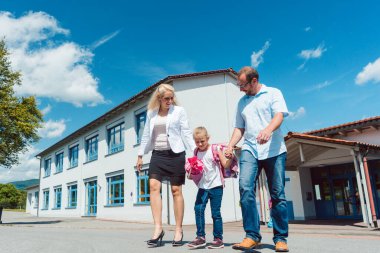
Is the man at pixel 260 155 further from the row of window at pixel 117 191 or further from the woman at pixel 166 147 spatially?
the row of window at pixel 117 191

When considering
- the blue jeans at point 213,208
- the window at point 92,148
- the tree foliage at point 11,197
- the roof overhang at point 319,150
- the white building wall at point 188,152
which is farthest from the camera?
the tree foliage at point 11,197

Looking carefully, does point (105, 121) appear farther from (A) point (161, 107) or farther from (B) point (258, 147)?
(B) point (258, 147)

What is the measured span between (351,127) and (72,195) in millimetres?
20575

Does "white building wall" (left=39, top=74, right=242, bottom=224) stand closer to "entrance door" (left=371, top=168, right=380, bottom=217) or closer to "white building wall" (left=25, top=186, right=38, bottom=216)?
"entrance door" (left=371, top=168, right=380, bottom=217)

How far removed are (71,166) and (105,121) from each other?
744 centimetres

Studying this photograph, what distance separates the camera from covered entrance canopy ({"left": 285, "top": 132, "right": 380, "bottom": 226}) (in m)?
9.36

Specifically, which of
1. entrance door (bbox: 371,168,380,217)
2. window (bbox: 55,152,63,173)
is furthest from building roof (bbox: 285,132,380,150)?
window (bbox: 55,152,63,173)

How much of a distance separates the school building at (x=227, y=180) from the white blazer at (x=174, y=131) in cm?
707

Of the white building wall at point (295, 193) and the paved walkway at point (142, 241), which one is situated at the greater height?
the white building wall at point (295, 193)

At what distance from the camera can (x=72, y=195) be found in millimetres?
25469

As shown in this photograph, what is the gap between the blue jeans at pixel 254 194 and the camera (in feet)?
Result: 10.5

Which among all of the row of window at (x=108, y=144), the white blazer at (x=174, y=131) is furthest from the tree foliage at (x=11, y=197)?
the white blazer at (x=174, y=131)

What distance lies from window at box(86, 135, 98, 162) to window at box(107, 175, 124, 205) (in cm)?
308

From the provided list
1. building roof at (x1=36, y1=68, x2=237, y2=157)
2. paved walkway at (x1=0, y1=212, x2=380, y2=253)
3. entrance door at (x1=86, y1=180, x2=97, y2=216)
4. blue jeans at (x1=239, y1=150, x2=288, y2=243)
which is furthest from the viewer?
entrance door at (x1=86, y1=180, x2=97, y2=216)
